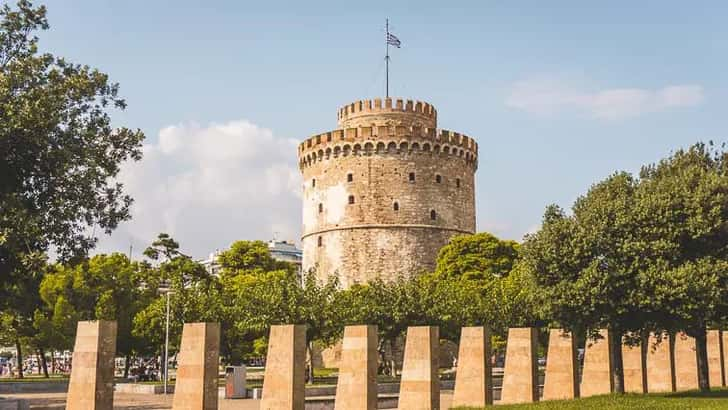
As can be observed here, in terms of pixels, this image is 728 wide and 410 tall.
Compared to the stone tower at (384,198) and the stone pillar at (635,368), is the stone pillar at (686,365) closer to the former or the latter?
the stone pillar at (635,368)

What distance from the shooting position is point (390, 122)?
5634cm

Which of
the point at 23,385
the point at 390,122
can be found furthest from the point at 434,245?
the point at 23,385

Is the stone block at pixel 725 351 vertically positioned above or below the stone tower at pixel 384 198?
below

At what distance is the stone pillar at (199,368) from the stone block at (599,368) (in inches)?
432

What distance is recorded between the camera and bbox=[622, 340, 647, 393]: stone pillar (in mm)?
23716

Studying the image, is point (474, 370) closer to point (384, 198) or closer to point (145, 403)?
point (145, 403)

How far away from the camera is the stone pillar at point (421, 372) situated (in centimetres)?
1686

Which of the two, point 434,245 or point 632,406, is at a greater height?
point 434,245

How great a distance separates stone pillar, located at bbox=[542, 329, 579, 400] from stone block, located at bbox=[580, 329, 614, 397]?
110cm

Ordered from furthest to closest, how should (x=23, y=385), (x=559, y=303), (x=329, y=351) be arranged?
(x=329, y=351) → (x=23, y=385) → (x=559, y=303)

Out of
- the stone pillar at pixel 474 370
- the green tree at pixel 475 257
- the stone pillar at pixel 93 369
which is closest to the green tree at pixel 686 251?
the stone pillar at pixel 474 370

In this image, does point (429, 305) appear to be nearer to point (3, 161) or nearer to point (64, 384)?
point (64, 384)

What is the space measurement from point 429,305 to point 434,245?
18.5 metres

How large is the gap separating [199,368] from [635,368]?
13889mm
